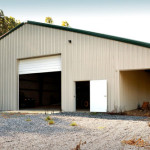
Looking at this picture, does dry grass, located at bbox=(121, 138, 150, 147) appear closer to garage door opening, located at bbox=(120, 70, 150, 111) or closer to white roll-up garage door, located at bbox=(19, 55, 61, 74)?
garage door opening, located at bbox=(120, 70, 150, 111)

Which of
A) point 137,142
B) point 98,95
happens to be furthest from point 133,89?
point 137,142

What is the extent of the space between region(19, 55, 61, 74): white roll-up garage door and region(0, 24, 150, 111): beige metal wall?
344 mm

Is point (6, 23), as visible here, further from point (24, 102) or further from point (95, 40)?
point (95, 40)

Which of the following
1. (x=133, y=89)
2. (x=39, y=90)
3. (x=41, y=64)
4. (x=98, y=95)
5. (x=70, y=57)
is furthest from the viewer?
(x=39, y=90)

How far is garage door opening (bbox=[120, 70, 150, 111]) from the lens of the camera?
1299cm

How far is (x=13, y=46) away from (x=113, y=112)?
347 inches

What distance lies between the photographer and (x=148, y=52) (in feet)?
38.1

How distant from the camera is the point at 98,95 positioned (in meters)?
13.0

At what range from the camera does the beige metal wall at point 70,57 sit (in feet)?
40.6

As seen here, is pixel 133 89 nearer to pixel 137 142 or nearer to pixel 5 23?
pixel 137 142

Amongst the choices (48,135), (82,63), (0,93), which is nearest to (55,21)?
(0,93)

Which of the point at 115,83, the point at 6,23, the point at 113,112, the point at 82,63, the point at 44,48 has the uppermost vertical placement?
the point at 6,23

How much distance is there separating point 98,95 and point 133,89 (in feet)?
10.4

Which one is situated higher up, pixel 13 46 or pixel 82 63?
pixel 13 46
